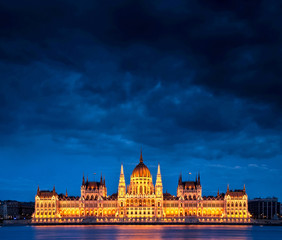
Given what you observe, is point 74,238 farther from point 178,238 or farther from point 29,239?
point 178,238

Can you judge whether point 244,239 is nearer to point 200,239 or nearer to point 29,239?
point 200,239

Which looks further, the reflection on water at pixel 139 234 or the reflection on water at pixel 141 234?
the reflection on water at pixel 139 234

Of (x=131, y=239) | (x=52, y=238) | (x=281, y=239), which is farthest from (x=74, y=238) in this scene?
(x=281, y=239)

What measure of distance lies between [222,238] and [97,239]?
91.9 ft

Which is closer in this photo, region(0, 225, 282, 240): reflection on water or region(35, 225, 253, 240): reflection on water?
region(35, 225, 253, 240): reflection on water

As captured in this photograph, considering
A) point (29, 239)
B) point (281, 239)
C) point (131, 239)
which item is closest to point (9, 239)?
point (29, 239)

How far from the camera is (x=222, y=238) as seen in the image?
12862cm

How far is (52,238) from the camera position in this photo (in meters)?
130

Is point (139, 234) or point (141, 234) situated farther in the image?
point (141, 234)

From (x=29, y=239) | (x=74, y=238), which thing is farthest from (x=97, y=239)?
(x=29, y=239)

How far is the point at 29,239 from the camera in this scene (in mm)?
129375

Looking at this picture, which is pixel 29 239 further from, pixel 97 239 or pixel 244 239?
pixel 244 239

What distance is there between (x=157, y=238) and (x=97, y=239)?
13.2m

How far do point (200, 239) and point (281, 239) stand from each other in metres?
19.6
